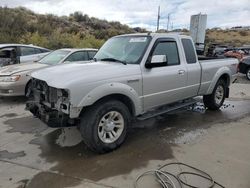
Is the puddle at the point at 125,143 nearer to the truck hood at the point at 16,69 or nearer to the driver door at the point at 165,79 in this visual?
the driver door at the point at 165,79

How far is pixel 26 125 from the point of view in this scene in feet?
19.9

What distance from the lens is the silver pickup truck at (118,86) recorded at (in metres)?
4.26

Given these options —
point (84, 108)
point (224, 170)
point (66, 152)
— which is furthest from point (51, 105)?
point (224, 170)

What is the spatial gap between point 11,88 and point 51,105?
3671 millimetres

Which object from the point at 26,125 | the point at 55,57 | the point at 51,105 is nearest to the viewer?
the point at 51,105

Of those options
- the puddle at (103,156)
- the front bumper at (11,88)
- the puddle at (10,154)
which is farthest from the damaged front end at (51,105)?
the front bumper at (11,88)

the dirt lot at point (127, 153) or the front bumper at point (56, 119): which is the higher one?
the front bumper at point (56, 119)

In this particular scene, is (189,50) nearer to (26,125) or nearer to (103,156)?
(103,156)

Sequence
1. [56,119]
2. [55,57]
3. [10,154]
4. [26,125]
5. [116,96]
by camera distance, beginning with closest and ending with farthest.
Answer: [56,119] → [10,154] → [116,96] → [26,125] → [55,57]

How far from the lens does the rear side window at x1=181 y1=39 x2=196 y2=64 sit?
6.04 m

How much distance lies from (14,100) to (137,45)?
476 cm

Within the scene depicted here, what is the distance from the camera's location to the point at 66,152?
466 cm

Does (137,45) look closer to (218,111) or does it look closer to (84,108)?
(84,108)

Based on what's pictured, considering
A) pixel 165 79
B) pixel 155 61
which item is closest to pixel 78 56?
pixel 165 79
